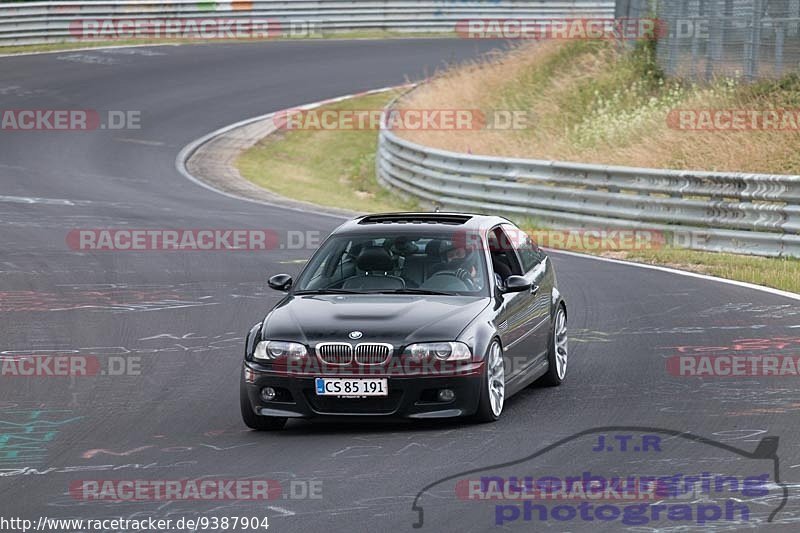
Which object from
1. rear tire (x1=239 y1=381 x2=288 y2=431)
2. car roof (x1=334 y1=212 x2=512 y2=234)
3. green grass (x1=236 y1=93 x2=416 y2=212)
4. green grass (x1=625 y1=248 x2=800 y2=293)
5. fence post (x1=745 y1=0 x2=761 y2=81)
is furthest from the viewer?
green grass (x1=236 y1=93 x2=416 y2=212)

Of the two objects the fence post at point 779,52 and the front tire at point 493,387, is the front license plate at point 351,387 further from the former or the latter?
the fence post at point 779,52

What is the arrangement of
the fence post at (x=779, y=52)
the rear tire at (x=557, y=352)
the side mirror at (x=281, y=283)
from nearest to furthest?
the side mirror at (x=281, y=283) → the rear tire at (x=557, y=352) → the fence post at (x=779, y=52)

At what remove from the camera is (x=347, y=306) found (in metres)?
10.2

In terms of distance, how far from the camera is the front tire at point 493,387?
9.77m

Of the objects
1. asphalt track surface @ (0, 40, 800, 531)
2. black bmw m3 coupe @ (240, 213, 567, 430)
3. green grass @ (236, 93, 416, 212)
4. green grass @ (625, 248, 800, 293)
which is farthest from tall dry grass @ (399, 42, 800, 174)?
black bmw m3 coupe @ (240, 213, 567, 430)

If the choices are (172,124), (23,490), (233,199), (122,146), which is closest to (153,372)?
(23,490)

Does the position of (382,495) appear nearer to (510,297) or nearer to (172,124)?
(510,297)

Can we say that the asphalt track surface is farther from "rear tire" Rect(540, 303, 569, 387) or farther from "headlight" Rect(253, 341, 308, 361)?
"headlight" Rect(253, 341, 308, 361)

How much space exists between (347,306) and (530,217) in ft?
43.2

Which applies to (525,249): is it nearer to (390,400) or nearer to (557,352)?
(557,352)

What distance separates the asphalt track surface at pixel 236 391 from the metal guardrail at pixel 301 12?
19939 mm

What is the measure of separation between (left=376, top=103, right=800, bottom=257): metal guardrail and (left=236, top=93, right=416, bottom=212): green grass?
161 cm

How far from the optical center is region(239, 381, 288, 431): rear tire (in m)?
9.81

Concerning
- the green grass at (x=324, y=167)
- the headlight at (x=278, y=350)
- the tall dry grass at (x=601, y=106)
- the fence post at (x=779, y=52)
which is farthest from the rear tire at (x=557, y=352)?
the fence post at (x=779, y=52)
